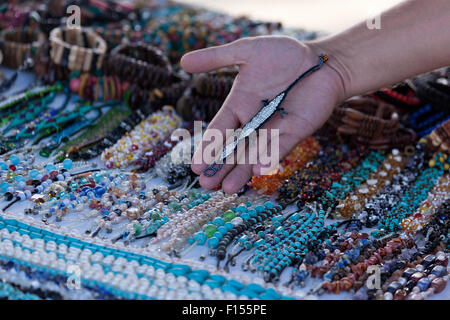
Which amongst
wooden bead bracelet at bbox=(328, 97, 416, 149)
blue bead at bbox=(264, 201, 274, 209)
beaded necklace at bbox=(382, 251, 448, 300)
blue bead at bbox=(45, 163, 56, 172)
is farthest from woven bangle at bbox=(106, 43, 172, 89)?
beaded necklace at bbox=(382, 251, 448, 300)

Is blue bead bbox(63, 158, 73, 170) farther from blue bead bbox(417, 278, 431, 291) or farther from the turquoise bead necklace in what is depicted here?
blue bead bbox(417, 278, 431, 291)

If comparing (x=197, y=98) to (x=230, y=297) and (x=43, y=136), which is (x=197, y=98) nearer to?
(x=43, y=136)

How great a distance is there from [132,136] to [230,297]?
1.14 m

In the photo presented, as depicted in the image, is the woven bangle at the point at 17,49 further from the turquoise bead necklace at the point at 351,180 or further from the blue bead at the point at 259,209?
the turquoise bead necklace at the point at 351,180

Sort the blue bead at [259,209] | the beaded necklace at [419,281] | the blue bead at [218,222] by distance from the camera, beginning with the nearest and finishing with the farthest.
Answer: the beaded necklace at [419,281]
the blue bead at [218,222]
the blue bead at [259,209]

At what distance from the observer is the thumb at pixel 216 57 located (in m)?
2.03

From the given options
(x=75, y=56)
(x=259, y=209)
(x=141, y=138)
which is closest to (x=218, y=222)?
(x=259, y=209)

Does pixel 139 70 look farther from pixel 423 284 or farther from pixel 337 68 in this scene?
pixel 423 284

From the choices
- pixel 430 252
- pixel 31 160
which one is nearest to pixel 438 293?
pixel 430 252

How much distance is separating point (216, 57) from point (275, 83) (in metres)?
0.27

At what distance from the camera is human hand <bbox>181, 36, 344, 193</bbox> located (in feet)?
6.64

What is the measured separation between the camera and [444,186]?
7.05ft

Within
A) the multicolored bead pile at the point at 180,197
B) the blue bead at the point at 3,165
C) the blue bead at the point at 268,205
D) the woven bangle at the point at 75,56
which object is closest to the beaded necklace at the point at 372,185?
the multicolored bead pile at the point at 180,197

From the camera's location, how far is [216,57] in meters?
2.04
